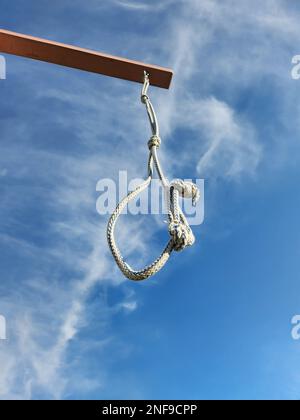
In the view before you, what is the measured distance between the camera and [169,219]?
85.8 inches

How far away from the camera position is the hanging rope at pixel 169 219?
2076mm

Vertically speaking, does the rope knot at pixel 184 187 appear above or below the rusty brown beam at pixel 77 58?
below

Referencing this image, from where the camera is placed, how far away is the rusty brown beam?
9.11 ft

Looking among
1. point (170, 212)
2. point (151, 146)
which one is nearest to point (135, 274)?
point (170, 212)

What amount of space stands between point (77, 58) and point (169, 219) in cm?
128

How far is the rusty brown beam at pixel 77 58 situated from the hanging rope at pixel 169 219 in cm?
59

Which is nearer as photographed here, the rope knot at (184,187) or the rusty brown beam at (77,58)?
the rope knot at (184,187)

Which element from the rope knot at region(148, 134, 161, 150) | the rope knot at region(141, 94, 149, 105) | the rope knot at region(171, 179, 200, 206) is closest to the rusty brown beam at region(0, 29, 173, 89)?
the rope knot at region(141, 94, 149, 105)

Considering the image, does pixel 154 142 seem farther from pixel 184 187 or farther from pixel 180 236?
pixel 180 236

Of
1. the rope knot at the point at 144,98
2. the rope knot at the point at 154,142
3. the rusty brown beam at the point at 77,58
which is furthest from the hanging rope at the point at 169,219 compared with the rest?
the rusty brown beam at the point at 77,58

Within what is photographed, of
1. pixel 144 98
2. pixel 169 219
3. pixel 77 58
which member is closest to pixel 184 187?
pixel 169 219

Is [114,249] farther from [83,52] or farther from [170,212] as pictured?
[83,52]

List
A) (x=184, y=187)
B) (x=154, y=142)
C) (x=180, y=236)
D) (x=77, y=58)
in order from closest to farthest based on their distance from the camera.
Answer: (x=180, y=236), (x=184, y=187), (x=154, y=142), (x=77, y=58)

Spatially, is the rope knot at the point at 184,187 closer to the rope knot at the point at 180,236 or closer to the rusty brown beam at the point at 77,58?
the rope knot at the point at 180,236
